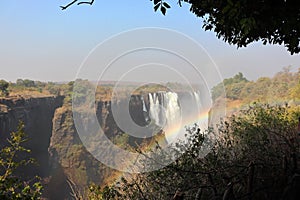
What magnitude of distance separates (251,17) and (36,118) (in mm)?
52633

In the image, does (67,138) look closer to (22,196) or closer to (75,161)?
(75,161)

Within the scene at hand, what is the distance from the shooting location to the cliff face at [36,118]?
4101cm

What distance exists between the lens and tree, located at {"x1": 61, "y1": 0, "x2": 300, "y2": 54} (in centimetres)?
230

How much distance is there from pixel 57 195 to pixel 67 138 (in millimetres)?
15268

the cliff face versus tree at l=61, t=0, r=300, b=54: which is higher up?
tree at l=61, t=0, r=300, b=54

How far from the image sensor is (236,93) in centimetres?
3462

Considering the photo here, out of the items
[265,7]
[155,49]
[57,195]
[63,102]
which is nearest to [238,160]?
[265,7]

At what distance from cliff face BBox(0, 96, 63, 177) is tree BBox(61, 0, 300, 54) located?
40.4 m

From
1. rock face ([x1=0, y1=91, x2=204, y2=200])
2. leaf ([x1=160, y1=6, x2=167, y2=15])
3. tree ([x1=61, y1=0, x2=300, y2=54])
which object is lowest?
rock face ([x1=0, y1=91, x2=204, y2=200])

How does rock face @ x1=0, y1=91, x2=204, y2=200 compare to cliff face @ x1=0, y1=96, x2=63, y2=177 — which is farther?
cliff face @ x1=0, y1=96, x2=63, y2=177

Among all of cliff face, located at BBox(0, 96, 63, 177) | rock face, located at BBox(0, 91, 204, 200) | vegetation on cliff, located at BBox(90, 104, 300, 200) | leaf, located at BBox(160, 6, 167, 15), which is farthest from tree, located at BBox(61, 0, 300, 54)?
cliff face, located at BBox(0, 96, 63, 177)

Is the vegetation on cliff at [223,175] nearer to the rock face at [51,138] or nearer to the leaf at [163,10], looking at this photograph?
the leaf at [163,10]

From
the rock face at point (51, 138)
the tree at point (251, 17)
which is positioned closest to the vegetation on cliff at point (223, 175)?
the tree at point (251, 17)

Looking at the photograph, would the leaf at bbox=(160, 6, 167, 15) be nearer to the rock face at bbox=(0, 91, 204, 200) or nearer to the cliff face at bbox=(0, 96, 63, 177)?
the rock face at bbox=(0, 91, 204, 200)
